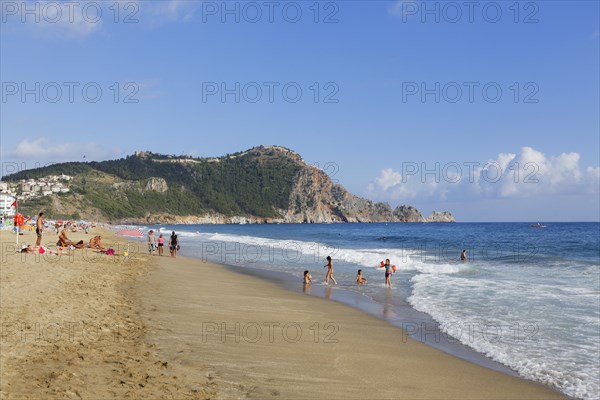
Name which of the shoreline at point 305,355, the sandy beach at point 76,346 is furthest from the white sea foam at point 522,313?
the sandy beach at point 76,346

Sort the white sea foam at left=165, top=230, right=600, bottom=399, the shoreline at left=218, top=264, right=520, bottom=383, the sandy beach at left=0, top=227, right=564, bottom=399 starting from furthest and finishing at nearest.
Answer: the shoreline at left=218, top=264, right=520, bottom=383, the white sea foam at left=165, top=230, right=600, bottom=399, the sandy beach at left=0, top=227, right=564, bottom=399

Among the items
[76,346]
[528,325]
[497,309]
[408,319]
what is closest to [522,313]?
[497,309]

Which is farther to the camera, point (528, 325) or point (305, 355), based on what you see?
point (528, 325)

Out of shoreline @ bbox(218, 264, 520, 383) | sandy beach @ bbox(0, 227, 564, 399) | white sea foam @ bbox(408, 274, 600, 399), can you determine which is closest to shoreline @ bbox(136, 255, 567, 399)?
sandy beach @ bbox(0, 227, 564, 399)

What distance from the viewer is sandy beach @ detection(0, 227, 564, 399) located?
6.29m

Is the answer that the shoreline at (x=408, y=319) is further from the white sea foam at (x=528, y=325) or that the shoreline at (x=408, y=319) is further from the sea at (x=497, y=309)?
the white sea foam at (x=528, y=325)

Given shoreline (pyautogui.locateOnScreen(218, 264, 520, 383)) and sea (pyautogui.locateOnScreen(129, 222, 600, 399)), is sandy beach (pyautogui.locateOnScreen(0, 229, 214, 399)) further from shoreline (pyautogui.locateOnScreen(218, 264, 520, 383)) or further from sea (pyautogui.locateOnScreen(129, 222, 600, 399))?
sea (pyautogui.locateOnScreen(129, 222, 600, 399))

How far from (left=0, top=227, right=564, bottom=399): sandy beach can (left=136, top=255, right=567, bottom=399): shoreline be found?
0.02 meters

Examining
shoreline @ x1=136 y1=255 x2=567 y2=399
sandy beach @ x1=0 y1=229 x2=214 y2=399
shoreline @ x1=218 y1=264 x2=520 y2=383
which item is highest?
sandy beach @ x1=0 y1=229 x2=214 y2=399

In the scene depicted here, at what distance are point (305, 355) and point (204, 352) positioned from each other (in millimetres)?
1844

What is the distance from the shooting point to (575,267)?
28.8 meters

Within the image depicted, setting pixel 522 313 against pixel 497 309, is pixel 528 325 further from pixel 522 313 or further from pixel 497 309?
pixel 497 309

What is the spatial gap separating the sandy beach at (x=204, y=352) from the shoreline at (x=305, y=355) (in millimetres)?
24

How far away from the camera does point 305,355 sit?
841cm
